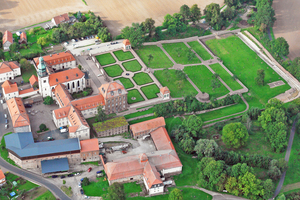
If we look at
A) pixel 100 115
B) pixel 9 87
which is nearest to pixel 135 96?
pixel 100 115

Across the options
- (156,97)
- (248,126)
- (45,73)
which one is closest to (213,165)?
(248,126)

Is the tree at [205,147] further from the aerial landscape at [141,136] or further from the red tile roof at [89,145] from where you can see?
the red tile roof at [89,145]

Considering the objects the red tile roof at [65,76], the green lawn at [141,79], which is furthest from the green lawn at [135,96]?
the red tile roof at [65,76]

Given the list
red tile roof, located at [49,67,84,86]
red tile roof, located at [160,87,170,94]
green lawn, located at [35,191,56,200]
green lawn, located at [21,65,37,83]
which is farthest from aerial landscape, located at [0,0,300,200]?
green lawn, located at [21,65,37,83]

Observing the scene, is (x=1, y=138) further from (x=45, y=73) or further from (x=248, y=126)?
(x=248, y=126)

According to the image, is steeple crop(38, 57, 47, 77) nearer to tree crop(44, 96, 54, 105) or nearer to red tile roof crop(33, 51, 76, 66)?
tree crop(44, 96, 54, 105)
